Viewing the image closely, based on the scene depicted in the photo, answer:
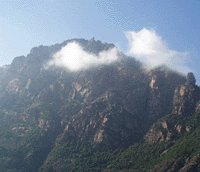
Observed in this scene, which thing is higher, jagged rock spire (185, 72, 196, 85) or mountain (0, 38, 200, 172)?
jagged rock spire (185, 72, 196, 85)

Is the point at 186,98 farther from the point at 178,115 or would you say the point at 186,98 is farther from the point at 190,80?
the point at 190,80

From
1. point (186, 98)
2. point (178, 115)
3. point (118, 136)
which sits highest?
point (186, 98)

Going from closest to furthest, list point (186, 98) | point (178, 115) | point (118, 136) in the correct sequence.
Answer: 1. point (178, 115)
2. point (118, 136)
3. point (186, 98)

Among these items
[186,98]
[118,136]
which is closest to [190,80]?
[186,98]

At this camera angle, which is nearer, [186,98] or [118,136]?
[118,136]

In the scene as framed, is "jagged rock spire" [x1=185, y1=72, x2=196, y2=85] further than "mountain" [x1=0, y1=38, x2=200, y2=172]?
Yes

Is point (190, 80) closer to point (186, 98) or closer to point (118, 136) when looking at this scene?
point (186, 98)

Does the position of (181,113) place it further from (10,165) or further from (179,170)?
(10,165)

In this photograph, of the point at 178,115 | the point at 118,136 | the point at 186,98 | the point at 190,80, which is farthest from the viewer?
the point at 190,80

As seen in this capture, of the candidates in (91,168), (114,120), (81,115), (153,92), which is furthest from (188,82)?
(91,168)

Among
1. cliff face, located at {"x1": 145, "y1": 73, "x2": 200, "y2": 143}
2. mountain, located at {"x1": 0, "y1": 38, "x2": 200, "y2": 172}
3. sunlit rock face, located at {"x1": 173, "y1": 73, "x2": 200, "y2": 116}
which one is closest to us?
mountain, located at {"x1": 0, "y1": 38, "x2": 200, "y2": 172}

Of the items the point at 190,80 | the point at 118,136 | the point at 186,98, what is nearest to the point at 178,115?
the point at 186,98

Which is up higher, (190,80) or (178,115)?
(190,80)

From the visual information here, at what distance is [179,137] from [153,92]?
6334 cm
